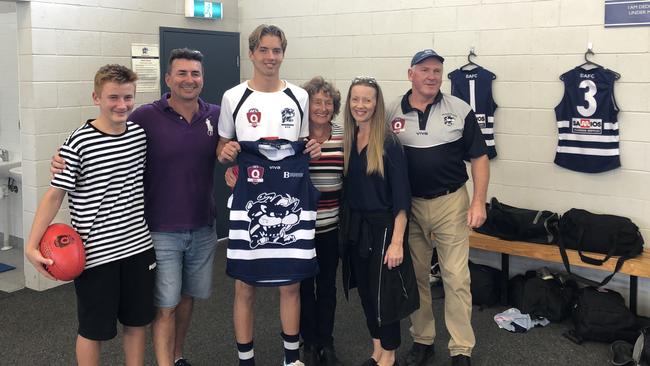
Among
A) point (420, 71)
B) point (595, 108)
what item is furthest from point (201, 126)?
point (595, 108)

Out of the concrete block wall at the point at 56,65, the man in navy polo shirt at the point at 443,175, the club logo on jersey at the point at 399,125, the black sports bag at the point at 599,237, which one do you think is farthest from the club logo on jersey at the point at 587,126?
the concrete block wall at the point at 56,65

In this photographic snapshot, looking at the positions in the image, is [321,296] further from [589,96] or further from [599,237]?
[589,96]

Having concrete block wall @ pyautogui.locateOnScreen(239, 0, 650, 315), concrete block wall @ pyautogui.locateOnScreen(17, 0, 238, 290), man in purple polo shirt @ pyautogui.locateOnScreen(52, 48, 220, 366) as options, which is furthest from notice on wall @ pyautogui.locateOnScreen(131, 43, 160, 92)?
man in purple polo shirt @ pyautogui.locateOnScreen(52, 48, 220, 366)

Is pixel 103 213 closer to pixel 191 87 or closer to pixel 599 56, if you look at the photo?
pixel 191 87

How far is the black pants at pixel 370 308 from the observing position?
277cm

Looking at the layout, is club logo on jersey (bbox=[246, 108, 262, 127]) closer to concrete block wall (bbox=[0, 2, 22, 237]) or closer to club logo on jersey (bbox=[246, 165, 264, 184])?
club logo on jersey (bbox=[246, 165, 264, 184])

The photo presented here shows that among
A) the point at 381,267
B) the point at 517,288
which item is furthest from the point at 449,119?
the point at 517,288

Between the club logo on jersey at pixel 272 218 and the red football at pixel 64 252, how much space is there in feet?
2.33

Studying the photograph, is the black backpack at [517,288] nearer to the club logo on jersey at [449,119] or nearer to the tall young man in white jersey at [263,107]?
the club logo on jersey at [449,119]

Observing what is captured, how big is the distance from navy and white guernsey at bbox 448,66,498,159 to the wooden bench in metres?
0.65

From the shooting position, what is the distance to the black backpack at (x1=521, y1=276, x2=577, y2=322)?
12.0 ft

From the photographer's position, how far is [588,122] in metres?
3.79

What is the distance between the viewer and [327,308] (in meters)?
2.96

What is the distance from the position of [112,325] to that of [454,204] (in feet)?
5.54
